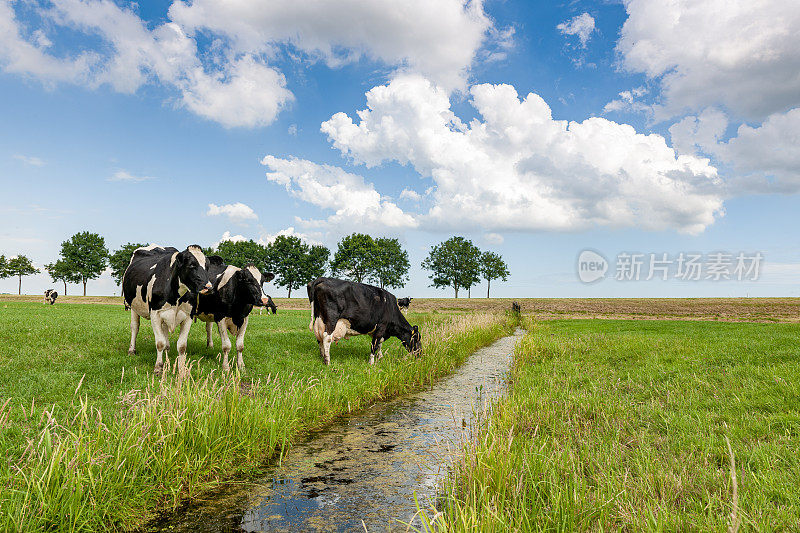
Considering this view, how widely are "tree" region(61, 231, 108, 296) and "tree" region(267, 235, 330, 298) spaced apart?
102 feet

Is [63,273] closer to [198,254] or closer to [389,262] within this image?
[389,262]

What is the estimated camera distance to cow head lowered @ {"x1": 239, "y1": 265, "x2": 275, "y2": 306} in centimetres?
1080

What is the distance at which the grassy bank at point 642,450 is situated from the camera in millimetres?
3986

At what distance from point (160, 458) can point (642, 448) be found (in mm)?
6243

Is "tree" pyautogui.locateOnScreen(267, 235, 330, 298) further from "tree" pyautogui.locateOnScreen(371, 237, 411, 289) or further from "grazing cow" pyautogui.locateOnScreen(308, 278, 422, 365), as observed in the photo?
"grazing cow" pyautogui.locateOnScreen(308, 278, 422, 365)

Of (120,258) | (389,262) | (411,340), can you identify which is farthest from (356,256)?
(411,340)

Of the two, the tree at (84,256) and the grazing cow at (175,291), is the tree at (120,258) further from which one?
the grazing cow at (175,291)

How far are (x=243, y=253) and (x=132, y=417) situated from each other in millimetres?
88367

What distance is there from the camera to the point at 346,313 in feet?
43.7

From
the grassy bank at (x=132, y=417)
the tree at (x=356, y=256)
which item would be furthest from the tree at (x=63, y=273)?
the grassy bank at (x=132, y=417)

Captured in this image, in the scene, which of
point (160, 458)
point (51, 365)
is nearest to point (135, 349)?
point (51, 365)

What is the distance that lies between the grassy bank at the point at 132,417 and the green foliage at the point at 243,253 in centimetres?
7522

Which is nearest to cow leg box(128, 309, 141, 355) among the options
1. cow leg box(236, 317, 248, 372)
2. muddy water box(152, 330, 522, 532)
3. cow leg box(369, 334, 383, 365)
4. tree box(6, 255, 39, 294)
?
cow leg box(236, 317, 248, 372)

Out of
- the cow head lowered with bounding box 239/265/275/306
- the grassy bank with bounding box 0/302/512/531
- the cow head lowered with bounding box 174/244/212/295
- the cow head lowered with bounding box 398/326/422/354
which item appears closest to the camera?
the grassy bank with bounding box 0/302/512/531
